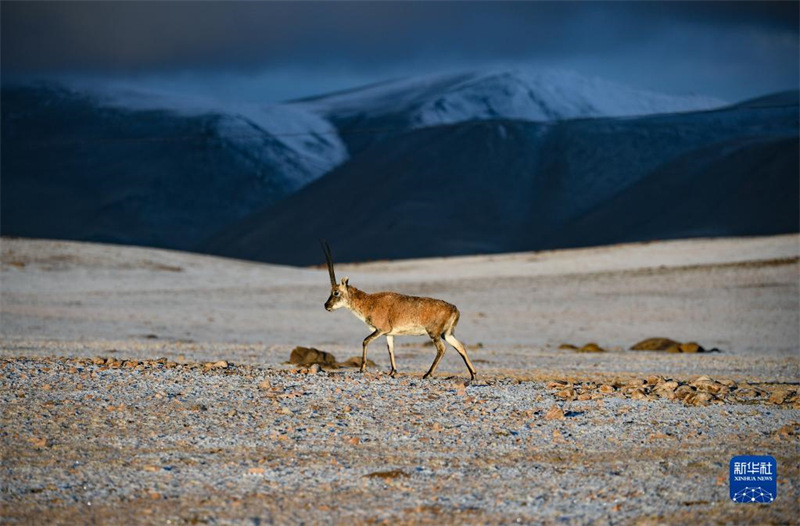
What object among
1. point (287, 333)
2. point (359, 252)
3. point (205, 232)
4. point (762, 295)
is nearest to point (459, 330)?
point (287, 333)

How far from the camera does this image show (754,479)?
9328 mm

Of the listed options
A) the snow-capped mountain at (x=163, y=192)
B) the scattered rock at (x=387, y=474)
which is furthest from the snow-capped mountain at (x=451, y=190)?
the scattered rock at (x=387, y=474)

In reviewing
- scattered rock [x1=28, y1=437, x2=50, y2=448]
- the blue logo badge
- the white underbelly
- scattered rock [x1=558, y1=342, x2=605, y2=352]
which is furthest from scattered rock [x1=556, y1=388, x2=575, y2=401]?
scattered rock [x1=558, y1=342, x2=605, y2=352]

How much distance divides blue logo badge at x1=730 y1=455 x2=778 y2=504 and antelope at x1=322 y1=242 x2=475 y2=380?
544 cm

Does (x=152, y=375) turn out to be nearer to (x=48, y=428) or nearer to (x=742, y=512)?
(x=48, y=428)

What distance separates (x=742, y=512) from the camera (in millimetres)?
8734

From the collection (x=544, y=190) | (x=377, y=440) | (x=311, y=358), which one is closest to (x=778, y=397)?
(x=377, y=440)

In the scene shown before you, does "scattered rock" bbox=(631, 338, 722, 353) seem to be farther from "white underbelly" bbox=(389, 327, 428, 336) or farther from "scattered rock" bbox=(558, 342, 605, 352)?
"white underbelly" bbox=(389, 327, 428, 336)

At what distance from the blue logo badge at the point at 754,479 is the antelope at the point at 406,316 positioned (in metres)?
5.44

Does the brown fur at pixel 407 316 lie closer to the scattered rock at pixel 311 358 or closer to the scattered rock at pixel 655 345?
the scattered rock at pixel 311 358

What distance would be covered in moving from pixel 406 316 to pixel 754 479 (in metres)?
6.48

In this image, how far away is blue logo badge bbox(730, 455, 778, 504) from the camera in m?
9.05

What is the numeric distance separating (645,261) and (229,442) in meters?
45.2

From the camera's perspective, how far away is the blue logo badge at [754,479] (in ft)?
29.7
